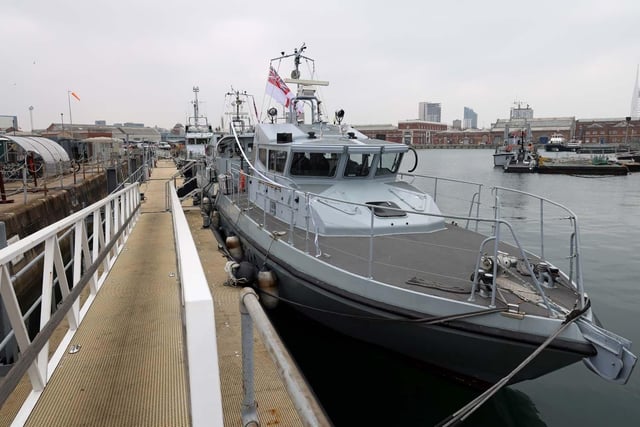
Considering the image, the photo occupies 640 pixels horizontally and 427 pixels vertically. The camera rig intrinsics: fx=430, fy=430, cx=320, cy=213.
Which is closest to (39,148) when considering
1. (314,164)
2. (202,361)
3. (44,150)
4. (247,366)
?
(44,150)

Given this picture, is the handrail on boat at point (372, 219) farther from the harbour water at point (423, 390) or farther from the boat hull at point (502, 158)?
the boat hull at point (502, 158)

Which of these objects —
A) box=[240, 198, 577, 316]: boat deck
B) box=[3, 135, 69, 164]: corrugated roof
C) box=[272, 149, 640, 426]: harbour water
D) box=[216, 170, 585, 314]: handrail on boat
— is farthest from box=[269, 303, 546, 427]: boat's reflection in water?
box=[3, 135, 69, 164]: corrugated roof

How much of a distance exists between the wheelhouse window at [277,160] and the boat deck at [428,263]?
1437 millimetres

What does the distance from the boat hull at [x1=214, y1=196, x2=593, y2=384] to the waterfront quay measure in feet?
4.82

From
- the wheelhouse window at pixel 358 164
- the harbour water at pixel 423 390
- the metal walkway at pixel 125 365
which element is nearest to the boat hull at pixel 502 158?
the harbour water at pixel 423 390

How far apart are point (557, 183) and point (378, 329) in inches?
1470

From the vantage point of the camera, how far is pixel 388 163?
29.8 ft

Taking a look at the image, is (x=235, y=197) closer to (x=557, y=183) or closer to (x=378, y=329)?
(x=378, y=329)

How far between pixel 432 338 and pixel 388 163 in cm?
463

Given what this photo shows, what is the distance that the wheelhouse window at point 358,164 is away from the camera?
861 centimetres

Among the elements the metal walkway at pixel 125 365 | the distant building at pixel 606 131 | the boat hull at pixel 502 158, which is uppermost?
the distant building at pixel 606 131

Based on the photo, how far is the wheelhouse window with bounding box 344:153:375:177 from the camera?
28.2 ft

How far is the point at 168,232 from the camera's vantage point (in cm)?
909

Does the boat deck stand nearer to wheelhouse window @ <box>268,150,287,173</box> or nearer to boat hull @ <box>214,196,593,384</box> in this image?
boat hull @ <box>214,196,593,384</box>
